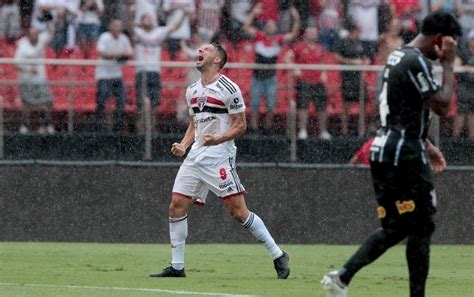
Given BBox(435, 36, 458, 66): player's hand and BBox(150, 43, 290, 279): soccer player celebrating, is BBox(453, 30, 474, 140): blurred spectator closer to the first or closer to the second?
BBox(150, 43, 290, 279): soccer player celebrating

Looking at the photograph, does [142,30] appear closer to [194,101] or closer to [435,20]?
[194,101]

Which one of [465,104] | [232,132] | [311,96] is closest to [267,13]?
[311,96]

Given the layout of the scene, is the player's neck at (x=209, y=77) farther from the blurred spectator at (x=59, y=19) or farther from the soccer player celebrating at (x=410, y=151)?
the blurred spectator at (x=59, y=19)

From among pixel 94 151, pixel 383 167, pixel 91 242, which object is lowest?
pixel 91 242

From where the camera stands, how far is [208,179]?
43.8 ft

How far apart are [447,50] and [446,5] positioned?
12.1 metres

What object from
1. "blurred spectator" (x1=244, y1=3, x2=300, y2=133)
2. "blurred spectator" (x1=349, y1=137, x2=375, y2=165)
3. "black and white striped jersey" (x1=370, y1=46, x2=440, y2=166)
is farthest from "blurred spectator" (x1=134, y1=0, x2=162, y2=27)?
"black and white striped jersey" (x1=370, y1=46, x2=440, y2=166)

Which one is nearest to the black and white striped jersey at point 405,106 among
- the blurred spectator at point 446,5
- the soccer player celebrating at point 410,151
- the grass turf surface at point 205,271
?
the soccer player celebrating at point 410,151

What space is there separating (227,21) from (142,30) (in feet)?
5.20

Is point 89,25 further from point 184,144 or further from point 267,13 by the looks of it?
point 184,144

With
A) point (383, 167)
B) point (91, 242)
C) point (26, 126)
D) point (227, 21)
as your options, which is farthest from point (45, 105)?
point (383, 167)

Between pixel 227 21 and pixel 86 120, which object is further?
pixel 227 21

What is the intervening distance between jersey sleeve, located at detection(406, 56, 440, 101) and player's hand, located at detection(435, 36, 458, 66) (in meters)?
0.14

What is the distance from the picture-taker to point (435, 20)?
934 cm
